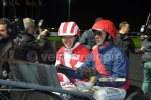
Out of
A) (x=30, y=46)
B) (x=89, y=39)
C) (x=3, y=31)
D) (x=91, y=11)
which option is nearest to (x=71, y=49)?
(x=3, y=31)

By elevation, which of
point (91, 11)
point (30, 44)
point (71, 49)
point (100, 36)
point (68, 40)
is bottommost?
point (91, 11)

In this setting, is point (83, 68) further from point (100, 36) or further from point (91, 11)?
point (91, 11)

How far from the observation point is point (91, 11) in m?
58.2

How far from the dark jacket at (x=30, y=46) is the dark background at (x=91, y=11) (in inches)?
1873

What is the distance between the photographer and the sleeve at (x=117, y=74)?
3367mm

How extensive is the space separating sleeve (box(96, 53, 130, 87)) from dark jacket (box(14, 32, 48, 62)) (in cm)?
301

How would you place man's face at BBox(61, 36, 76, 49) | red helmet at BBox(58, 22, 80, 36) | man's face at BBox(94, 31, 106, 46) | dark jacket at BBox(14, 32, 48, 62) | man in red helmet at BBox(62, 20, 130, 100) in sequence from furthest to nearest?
dark jacket at BBox(14, 32, 48, 62) → man's face at BBox(61, 36, 76, 49) → red helmet at BBox(58, 22, 80, 36) → man's face at BBox(94, 31, 106, 46) → man in red helmet at BBox(62, 20, 130, 100)

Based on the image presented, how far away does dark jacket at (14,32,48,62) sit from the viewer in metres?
6.41

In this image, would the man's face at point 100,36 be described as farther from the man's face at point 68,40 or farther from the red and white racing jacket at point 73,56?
the man's face at point 68,40

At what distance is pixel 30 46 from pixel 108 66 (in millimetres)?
3134

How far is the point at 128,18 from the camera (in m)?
56.0

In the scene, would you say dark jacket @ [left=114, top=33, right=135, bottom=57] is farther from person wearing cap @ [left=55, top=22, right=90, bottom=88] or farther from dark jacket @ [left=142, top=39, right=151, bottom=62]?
person wearing cap @ [left=55, top=22, right=90, bottom=88]

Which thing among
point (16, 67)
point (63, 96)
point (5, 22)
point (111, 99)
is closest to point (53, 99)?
point (63, 96)

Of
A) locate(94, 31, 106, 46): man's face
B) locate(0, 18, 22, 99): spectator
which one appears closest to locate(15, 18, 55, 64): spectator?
locate(0, 18, 22, 99): spectator
